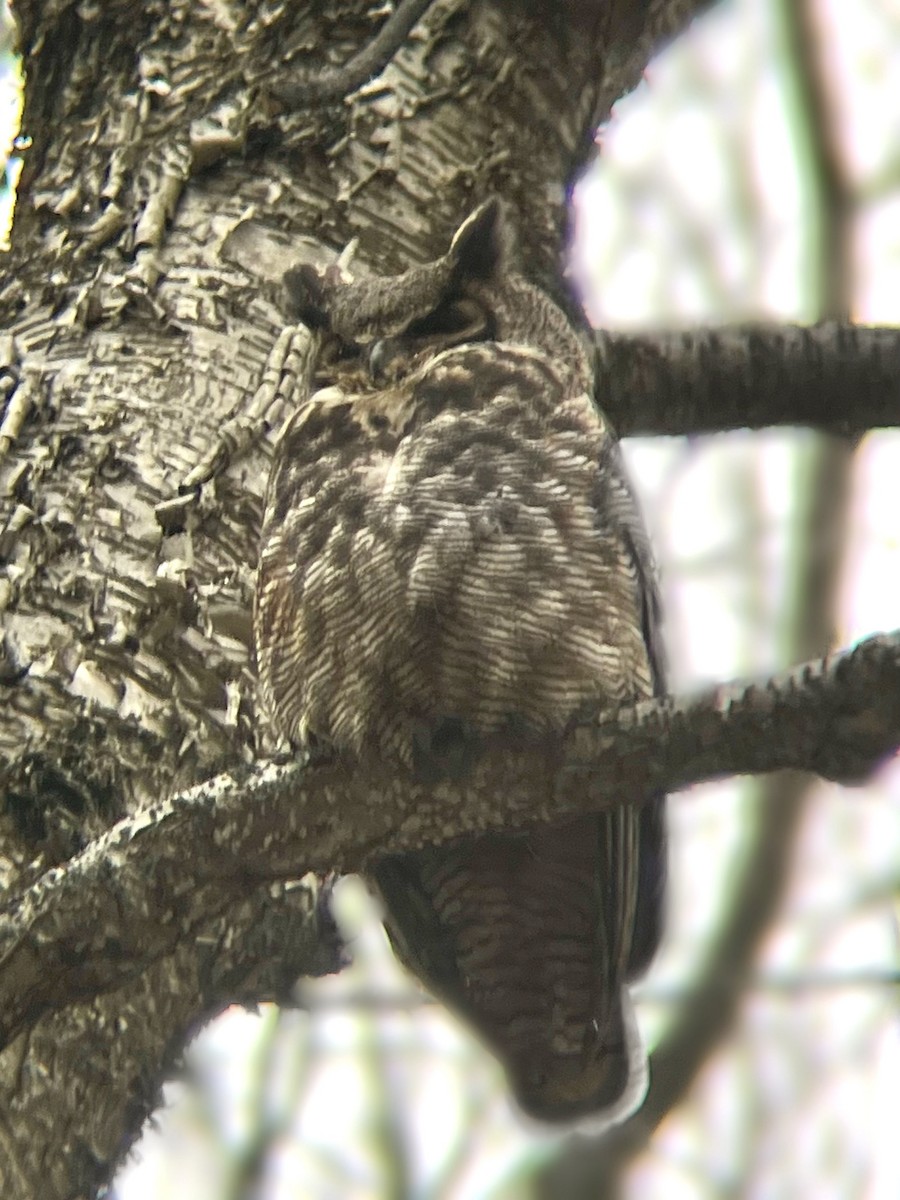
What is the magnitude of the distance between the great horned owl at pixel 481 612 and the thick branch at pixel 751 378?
172 millimetres

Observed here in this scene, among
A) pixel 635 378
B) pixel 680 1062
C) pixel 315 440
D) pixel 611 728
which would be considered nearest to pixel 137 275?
pixel 315 440

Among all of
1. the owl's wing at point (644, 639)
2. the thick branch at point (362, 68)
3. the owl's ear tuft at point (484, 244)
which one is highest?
the thick branch at point (362, 68)

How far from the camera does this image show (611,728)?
1.68 m

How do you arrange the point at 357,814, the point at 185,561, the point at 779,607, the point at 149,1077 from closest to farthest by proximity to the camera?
1. the point at 357,814
2. the point at 149,1077
3. the point at 185,561
4. the point at 779,607

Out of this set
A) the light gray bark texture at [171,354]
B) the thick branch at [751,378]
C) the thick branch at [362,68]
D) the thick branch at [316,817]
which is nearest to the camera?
the thick branch at [316,817]

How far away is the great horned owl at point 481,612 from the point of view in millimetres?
2201

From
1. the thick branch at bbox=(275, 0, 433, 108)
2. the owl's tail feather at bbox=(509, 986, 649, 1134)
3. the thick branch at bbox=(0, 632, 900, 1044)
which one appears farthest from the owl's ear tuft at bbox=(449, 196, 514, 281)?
the owl's tail feather at bbox=(509, 986, 649, 1134)

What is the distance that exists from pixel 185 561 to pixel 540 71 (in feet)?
4.59

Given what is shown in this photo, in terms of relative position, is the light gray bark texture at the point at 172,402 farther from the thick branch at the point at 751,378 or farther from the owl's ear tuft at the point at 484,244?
the owl's ear tuft at the point at 484,244

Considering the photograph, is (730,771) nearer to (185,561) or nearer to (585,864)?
(585,864)

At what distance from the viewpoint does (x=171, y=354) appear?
2689mm

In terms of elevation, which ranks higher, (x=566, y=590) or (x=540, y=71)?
(x=540, y=71)

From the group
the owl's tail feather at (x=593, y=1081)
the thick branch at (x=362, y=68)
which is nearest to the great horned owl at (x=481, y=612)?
the owl's tail feather at (x=593, y=1081)

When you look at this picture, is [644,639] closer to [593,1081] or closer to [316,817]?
[593,1081]
